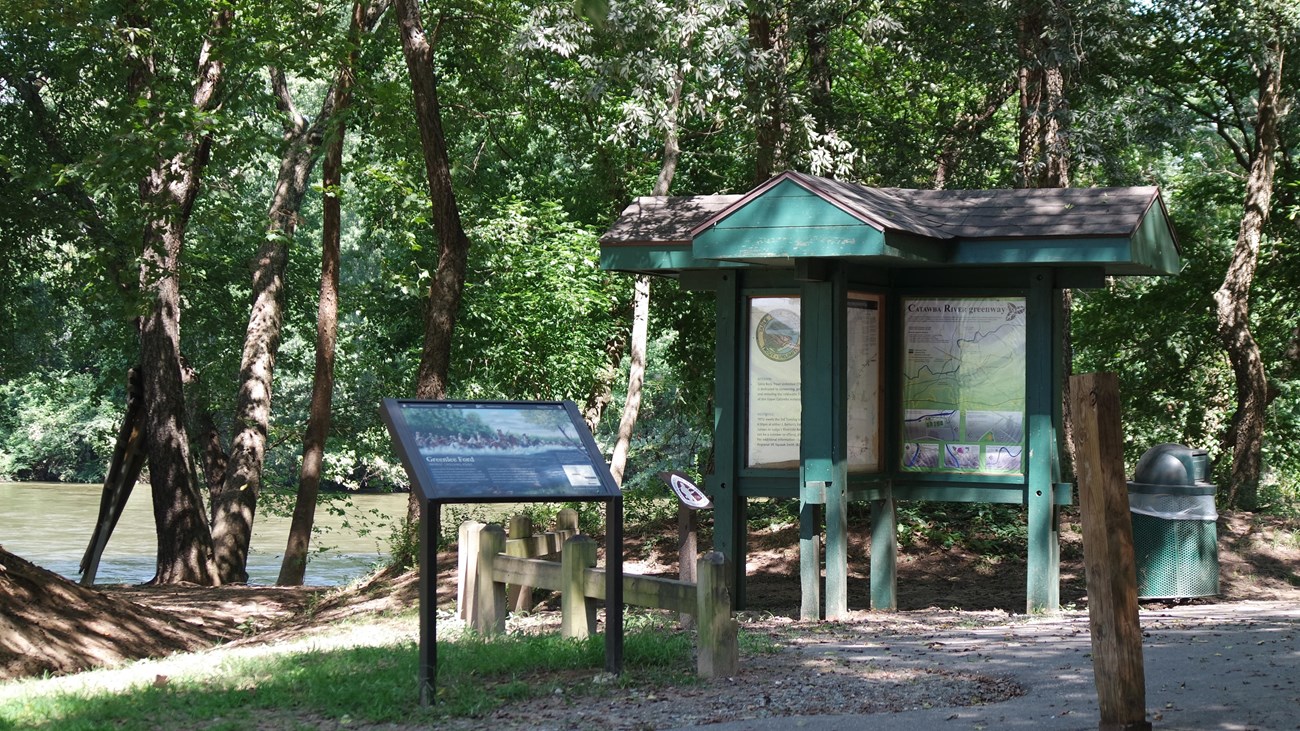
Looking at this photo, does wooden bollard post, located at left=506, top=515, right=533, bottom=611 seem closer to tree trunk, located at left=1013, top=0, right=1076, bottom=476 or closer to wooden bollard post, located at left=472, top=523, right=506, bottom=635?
wooden bollard post, located at left=472, top=523, right=506, bottom=635

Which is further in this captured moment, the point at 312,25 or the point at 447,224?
the point at 312,25

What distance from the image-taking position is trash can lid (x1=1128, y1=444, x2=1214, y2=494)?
11336 mm

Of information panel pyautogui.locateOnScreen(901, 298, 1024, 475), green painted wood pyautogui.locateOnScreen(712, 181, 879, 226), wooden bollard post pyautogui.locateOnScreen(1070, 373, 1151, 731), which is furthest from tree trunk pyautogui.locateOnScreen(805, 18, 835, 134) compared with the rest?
wooden bollard post pyautogui.locateOnScreen(1070, 373, 1151, 731)

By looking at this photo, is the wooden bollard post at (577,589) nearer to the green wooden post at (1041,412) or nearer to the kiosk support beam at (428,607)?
the kiosk support beam at (428,607)

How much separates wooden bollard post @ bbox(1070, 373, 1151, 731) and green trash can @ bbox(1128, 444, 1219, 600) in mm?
5995

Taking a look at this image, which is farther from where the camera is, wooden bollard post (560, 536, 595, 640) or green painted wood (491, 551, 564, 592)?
green painted wood (491, 551, 564, 592)

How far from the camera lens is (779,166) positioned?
17078 millimetres

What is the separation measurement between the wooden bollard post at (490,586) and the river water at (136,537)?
45.0ft

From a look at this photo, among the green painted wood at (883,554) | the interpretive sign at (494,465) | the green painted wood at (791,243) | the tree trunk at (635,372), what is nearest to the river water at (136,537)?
the tree trunk at (635,372)

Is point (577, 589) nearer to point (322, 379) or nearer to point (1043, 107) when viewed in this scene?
point (1043, 107)

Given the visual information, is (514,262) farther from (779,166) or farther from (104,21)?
(104,21)

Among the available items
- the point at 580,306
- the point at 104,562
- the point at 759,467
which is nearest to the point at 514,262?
the point at 580,306

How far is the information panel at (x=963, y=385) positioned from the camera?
34.7 ft

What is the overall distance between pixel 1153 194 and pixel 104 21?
12.5m
